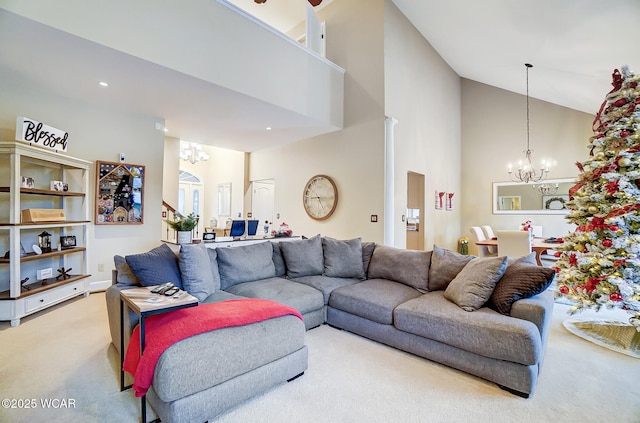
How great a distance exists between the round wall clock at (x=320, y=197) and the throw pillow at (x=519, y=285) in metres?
3.61

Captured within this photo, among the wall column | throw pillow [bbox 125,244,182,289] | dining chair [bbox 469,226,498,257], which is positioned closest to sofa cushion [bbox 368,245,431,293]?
the wall column

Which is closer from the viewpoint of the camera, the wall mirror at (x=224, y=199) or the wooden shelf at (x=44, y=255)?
the wooden shelf at (x=44, y=255)

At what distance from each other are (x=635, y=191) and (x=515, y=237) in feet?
6.91

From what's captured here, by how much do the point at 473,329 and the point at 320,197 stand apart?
164 inches

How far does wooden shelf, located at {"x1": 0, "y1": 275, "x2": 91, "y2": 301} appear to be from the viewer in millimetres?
3165

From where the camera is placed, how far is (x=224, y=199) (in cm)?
873

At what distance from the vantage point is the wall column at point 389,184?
16.3 ft

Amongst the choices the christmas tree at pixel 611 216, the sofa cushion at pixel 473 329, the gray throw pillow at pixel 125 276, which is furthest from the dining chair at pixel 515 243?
the gray throw pillow at pixel 125 276

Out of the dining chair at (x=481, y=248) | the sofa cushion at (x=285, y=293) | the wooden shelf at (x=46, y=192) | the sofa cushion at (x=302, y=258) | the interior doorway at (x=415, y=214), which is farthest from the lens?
the interior doorway at (x=415, y=214)

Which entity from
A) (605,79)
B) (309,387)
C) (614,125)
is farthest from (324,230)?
(605,79)

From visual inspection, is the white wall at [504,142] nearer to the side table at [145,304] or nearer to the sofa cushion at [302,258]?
the sofa cushion at [302,258]

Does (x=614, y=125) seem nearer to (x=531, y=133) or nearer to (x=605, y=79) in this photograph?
(x=605, y=79)

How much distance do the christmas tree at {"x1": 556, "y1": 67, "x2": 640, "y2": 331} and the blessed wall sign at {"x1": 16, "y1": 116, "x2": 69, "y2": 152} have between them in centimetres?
615

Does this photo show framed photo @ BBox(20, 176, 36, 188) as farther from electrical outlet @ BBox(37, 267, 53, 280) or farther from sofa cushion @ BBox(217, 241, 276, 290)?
sofa cushion @ BBox(217, 241, 276, 290)
